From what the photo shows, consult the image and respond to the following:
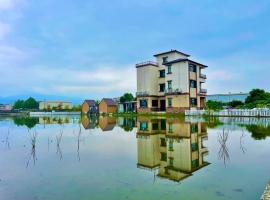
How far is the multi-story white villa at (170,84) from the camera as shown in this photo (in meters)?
38.9

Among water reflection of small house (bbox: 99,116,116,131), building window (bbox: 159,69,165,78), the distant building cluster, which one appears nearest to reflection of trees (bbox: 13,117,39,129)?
water reflection of small house (bbox: 99,116,116,131)

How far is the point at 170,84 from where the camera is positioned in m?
41.3

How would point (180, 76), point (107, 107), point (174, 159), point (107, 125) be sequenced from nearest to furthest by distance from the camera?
1. point (174, 159)
2. point (107, 125)
3. point (180, 76)
4. point (107, 107)

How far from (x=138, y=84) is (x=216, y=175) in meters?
39.5

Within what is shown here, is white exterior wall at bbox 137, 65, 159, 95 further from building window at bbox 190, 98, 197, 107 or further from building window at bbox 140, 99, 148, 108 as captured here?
building window at bbox 190, 98, 197, 107

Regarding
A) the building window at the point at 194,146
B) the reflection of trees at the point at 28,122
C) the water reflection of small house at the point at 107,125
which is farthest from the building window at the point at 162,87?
the building window at the point at 194,146

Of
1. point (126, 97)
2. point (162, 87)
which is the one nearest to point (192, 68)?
point (162, 87)

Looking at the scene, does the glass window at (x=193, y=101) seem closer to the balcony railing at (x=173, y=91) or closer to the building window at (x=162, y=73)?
the balcony railing at (x=173, y=91)

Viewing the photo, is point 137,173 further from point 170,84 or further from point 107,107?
point 107,107

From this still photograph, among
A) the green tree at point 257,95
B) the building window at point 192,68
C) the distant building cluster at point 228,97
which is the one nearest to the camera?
the building window at point 192,68

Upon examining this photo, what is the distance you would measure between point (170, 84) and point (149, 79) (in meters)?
4.26

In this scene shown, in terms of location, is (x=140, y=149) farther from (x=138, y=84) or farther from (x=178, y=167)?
(x=138, y=84)

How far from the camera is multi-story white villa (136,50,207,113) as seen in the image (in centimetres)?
3888

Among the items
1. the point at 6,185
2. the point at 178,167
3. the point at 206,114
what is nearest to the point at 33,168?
the point at 6,185
